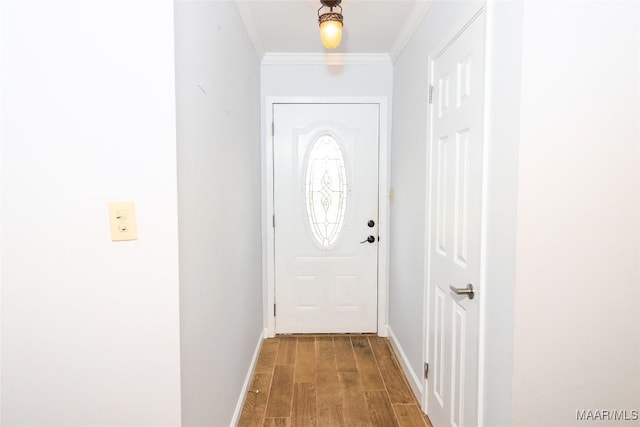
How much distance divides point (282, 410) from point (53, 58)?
2046 millimetres

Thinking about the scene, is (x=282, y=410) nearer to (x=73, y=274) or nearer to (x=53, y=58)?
(x=73, y=274)

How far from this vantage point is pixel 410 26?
2.47 metres

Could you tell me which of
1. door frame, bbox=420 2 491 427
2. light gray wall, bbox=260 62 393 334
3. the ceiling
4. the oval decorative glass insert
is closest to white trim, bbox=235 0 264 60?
the ceiling

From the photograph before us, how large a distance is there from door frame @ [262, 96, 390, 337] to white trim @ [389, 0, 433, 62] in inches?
15.6

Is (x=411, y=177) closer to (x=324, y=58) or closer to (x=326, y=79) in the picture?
(x=326, y=79)

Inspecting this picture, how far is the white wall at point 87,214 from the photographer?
3.66ft

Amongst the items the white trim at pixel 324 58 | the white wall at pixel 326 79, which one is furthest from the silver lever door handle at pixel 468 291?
the white trim at pixel 324 58

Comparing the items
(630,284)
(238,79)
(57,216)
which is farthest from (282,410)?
(238,79)

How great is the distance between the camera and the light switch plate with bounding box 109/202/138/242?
1.15 meters

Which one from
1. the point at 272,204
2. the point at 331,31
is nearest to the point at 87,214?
the point at 331,31

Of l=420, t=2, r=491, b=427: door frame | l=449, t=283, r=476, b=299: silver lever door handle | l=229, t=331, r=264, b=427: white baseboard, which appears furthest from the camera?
l=229, t=331, r=264, b=427: white baseboard

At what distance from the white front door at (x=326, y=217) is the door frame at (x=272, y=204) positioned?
0.14ft

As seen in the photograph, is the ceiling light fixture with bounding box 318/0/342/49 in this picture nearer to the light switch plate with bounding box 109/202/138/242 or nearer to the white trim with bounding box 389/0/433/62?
the white trim with bounding box 389/0/433/62

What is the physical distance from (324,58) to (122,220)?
2.46 m
